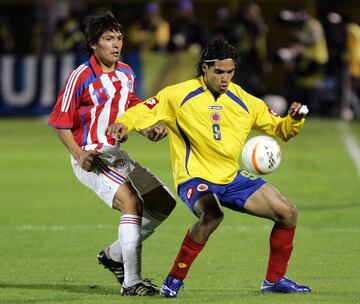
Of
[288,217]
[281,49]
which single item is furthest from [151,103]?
[281,49]

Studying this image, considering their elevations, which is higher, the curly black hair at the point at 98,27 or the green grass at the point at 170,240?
the curly black hair at the point at 98,27

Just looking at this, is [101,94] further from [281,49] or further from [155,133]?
[281,49]

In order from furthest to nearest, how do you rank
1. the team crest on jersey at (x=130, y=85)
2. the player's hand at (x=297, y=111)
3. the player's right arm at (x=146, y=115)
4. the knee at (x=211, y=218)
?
the team crest on jersey at (x=130, y=85) < the player's hand at (x=297, y=111) < the player's right arm at (x=146, y=115) < the knee at (x=211, y=218)

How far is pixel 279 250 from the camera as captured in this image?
791cm

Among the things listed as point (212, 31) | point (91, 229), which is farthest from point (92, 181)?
point (212, 31)

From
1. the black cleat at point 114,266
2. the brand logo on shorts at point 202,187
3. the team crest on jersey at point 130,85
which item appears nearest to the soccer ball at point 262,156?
the brand logo on shorts at point 202,187

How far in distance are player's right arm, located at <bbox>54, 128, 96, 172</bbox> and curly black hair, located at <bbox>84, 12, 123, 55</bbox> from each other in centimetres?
73

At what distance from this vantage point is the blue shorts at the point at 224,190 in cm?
778

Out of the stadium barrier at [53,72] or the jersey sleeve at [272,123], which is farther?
the stadium barrier at [53,72]

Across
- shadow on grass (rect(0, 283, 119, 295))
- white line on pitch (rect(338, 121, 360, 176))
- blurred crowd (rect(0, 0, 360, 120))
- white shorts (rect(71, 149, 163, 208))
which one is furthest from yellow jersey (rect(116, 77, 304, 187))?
blurred crowd (rect(0, 0, 360, 120))

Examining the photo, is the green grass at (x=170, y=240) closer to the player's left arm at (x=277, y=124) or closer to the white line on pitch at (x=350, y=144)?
the white line on pitch at (x=350, y=144)

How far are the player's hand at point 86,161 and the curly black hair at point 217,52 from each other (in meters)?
1.03

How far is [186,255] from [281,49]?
60.1 feet

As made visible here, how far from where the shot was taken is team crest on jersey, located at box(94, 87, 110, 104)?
8266mm
